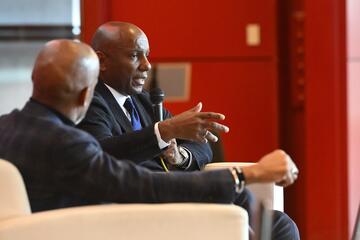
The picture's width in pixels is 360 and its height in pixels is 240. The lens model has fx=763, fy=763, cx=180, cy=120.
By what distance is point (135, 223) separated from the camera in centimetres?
195

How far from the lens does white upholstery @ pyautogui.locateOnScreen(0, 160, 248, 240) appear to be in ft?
6.17

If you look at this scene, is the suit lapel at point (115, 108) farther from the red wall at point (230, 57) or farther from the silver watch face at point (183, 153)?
the red wall at point (230, 57)

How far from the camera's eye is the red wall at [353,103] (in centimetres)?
403

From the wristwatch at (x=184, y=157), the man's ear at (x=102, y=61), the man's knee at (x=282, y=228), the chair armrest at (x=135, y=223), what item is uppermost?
the man's ear at (x=102, y=61)

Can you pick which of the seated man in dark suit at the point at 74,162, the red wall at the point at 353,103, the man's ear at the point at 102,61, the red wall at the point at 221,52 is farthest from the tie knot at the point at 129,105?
the red wall at the point at 353,103

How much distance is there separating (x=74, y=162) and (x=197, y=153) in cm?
113

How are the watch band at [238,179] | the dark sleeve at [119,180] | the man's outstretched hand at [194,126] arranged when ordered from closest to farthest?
1. the dark sleeve at [119,180]
2. the watch band at [238,179]
3. the man's outstretched hand at [194,126]

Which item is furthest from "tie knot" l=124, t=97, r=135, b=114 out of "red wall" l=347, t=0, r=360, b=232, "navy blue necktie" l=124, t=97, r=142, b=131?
"red wall" l=347, t=0, r=360, b=232

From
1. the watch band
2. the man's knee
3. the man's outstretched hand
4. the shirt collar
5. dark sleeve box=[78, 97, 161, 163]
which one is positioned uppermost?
the shirt collar

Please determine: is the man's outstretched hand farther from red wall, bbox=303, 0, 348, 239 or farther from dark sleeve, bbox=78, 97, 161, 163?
red wall, bbox=303, 0, 348, 239

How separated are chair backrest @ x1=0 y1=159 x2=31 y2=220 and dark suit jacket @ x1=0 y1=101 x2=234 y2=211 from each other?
4cm

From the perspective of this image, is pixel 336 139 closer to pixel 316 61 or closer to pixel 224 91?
pixel 316 61

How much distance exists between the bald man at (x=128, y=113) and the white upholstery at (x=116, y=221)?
556 millimetres

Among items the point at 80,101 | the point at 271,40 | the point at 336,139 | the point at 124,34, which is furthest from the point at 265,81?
the point at 80,101
